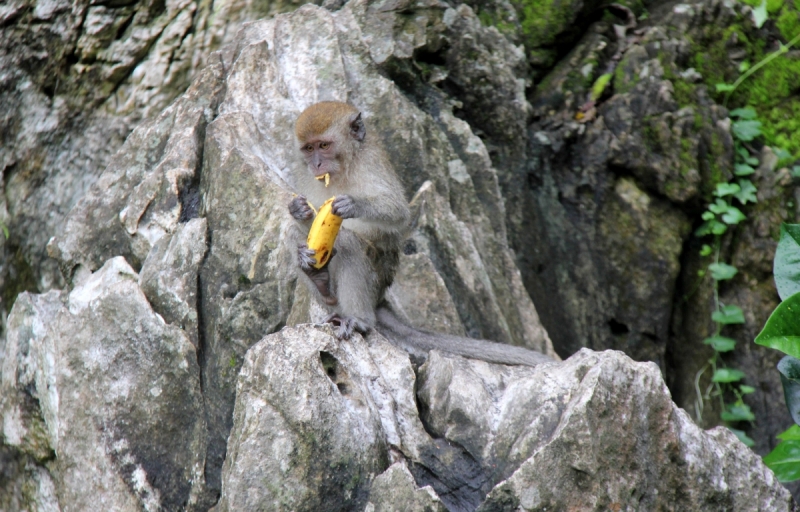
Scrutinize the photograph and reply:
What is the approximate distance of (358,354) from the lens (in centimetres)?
385

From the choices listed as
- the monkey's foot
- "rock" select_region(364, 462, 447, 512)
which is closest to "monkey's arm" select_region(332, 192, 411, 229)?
the monkey's foot

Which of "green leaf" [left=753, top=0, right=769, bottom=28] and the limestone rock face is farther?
"green leaf" [left=753, top=0, right=769, bottom=28]

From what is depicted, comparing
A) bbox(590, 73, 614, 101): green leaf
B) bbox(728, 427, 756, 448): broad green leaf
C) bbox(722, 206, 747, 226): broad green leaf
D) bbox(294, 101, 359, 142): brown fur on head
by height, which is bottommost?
bbox(728, 427, 756, 448): broad green leaf

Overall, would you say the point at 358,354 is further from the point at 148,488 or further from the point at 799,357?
the point at 799,357

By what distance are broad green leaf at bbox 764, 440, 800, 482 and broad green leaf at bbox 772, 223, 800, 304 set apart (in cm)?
88

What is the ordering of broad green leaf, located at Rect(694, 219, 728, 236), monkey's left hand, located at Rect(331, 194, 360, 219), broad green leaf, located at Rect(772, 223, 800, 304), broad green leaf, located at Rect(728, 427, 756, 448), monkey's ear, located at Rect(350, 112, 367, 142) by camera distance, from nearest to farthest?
broad green leaf, located at Rect(772, 223, 800, 304), monkey's left hand, located at Rect(331, 194, 360, 219), monkey's ear, located at Rect(350, 112, 367, 142), broad green leaf, located at Rect(728, 427, 756, 448), broad green leaf, located at Rect(694, 219, 728, 236)

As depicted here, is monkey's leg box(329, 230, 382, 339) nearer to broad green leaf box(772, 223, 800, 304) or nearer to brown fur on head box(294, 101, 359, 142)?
brown fur on head box(294, 101, 359, 142)

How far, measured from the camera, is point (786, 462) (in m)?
3.79

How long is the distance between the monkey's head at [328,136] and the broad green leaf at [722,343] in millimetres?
3692

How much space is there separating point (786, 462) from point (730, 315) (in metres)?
2.89

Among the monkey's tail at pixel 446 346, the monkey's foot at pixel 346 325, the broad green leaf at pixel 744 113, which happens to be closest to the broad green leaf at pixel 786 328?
the monkey's tail at pixel 446 346

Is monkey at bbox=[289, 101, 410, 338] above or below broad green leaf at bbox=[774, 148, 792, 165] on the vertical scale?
above

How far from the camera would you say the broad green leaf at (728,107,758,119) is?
6.62 meters

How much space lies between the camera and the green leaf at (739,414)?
21.1ft
